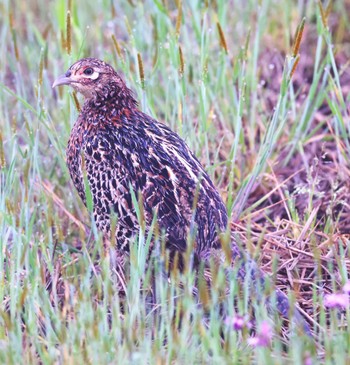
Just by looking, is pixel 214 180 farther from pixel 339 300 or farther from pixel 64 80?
pixel 339 300

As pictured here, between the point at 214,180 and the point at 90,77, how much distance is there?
129 cm

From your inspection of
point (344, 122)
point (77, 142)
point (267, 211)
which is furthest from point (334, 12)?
point (77, 142)

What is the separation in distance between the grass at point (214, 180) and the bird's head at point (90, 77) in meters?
0.17

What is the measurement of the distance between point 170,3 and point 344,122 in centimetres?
280

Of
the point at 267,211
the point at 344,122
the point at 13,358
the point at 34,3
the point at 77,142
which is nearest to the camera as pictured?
the point at 13,358

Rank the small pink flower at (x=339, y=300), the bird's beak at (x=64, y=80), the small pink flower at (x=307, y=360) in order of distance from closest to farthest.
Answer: the small pink flower at (x=307, y=360) < the small pink flower at (x=339, y=300) < the bird's beak at (x=64, y=80)

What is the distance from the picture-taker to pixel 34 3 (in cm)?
937

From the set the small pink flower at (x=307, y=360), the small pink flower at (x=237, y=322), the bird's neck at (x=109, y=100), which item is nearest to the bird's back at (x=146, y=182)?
the bird's neck at (x=109, y=100)

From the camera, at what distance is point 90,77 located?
17.6ft

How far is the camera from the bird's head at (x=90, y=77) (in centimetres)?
534

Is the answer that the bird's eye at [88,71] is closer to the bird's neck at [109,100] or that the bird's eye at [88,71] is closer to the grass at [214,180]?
the bird's neck at [109,100]

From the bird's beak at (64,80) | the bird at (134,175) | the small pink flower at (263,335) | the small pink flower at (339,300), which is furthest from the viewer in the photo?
the bird's beak at (64,80)

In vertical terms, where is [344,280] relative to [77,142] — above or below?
below

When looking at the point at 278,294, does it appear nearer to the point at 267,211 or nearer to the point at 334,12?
the point at 267,211
